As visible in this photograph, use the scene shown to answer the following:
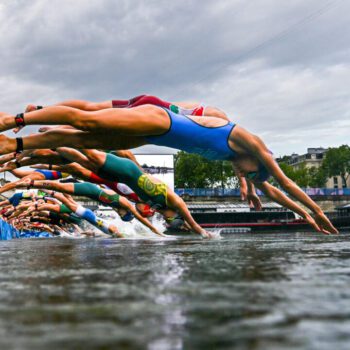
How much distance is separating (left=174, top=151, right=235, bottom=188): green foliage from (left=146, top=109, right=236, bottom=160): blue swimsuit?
71.3 metres

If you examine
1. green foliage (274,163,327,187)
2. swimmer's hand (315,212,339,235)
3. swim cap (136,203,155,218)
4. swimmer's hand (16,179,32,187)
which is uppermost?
green foliage (274,163,327,187)

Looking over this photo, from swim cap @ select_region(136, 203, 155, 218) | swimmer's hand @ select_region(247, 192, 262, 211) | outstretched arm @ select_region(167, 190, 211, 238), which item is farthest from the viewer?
swim cap @ select_region(136, 203, 155, 218)

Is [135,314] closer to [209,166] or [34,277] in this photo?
[34,277]

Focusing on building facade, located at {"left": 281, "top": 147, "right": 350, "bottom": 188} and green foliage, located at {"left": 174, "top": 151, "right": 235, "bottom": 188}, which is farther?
building facade, located at {"left": 281, "top": 147, "right": 350, "bottom": 188}

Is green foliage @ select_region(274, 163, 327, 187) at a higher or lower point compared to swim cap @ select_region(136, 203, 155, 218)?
higher

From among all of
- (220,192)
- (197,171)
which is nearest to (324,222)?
(220,192)

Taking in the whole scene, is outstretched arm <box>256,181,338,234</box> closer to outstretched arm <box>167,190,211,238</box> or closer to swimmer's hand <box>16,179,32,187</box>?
outstretched arm <box>167,190,211,238</box>

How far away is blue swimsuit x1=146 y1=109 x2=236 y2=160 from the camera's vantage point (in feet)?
17.1

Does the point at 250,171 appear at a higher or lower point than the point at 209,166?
lower

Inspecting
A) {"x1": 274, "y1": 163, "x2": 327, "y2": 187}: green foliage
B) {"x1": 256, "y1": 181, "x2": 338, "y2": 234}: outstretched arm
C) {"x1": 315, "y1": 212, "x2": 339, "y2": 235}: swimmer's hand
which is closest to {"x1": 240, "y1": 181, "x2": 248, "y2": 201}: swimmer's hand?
{"x1": 256, "y1": 181, "x2": 338, "y2": 234}: outstretched arm

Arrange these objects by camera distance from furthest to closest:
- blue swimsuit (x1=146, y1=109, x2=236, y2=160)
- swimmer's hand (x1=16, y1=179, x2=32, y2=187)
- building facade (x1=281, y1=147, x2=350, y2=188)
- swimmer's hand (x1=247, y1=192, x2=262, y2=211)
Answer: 1. building facade (x1=281, y1=147, x2=350, y2=188)
2. swimmer's hand (x1=16, y1=179, x2=32, y2=187)
3. swimmer's hand (x1=247, y1=192, x2=262, y2=211)
4. blue swimsuit (x1=146, y1=109, x2=236, y2=160)

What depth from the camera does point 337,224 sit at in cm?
4303

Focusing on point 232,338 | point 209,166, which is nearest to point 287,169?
point 209,166

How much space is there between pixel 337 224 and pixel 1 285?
4424cm
